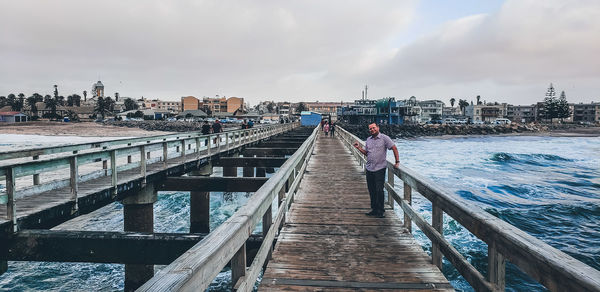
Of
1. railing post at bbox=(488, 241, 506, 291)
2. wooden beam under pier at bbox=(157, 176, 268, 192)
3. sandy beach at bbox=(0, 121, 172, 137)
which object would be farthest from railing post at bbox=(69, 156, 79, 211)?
sandy beach at bbox=(0, 121, 172, 137)

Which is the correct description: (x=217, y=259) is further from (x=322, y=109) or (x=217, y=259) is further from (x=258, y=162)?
(x=322, y=109)

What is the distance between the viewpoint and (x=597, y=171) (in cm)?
3278

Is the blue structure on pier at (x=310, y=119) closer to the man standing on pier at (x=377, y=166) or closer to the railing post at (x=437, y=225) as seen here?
the man standing on pier at (x=377, y=166)

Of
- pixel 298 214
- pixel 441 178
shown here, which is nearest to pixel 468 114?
pixel 441 178

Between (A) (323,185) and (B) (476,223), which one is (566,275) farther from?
(A) (323,185)

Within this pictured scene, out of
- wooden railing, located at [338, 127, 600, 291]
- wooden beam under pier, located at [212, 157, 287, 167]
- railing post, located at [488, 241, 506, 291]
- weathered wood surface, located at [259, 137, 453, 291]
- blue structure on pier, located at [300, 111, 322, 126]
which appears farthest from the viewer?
blue structure on pier, located at [300, 111, 322, 126]

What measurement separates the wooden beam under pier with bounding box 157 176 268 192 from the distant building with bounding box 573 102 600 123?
198 metres

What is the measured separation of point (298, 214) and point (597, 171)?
124ft

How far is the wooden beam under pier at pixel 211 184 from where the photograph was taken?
1074 centimetres

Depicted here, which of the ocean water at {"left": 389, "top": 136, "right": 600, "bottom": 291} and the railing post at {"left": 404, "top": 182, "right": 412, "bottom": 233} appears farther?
the ocean water at {"left": 389, "top": 136, "right": 600, "bottom": 291}

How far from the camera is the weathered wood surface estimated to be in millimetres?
3984

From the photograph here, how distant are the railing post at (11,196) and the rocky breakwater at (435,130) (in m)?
68.3

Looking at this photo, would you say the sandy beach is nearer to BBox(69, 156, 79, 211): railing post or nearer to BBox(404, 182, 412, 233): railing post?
BBox(69, 156, 79, 211): railing post

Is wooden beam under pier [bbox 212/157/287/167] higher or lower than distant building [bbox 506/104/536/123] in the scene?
lower
